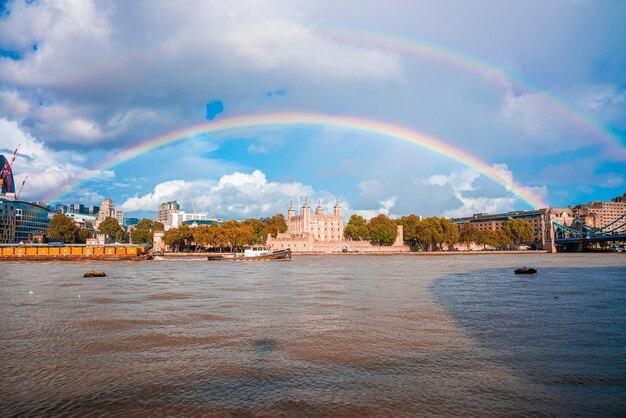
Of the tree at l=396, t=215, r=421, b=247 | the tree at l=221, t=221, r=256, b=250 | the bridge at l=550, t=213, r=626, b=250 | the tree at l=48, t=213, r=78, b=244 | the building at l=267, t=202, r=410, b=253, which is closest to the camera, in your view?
the tree at l=48, t=213, r=78, b=244

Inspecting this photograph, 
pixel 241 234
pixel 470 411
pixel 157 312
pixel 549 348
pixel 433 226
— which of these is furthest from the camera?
pixel 433 226

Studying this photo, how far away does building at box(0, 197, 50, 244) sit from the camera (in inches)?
6206

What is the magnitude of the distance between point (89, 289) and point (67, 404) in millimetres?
27938

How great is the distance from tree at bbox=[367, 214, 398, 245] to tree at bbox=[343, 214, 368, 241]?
2279 mm

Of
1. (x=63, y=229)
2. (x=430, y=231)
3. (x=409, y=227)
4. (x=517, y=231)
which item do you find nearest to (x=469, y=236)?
(x=517, y=231)

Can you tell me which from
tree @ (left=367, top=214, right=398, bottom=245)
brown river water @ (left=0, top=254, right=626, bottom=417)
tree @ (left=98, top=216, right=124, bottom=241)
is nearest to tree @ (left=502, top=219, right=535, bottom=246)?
tree @ (left=367, top=214, right=398, bottom=245)

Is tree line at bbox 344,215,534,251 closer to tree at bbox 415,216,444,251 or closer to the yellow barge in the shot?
tree at bbox 415,216,444,251

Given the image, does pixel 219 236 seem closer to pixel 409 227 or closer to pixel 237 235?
pixel 237 235

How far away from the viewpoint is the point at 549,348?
1529cm

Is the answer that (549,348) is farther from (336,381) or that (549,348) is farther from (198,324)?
(198,324)

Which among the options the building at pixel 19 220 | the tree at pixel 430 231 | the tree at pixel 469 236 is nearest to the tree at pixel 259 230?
the tree at pixel 430 231

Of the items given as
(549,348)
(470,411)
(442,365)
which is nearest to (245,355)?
(442,365)

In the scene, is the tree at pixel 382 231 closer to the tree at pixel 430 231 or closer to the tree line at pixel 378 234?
the tree line at pixel 378 234

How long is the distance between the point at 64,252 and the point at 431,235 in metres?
112
